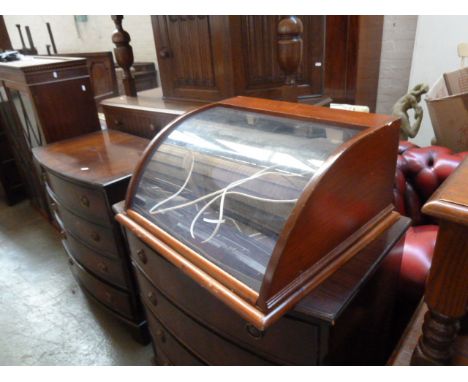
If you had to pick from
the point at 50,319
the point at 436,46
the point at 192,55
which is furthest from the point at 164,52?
the point at 436,46

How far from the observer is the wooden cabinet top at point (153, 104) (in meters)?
1.78

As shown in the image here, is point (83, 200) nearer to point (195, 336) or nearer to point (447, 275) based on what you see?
point (195, 336)

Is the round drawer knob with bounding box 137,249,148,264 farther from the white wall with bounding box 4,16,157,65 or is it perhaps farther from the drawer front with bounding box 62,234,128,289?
the white wall with bounding box 4,16,157,65

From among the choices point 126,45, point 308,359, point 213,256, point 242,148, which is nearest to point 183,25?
point 126,45

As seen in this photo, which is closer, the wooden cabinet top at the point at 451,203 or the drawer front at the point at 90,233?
the wooden cabinet top at the point at 451,203

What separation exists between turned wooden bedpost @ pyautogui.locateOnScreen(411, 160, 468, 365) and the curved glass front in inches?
11.8

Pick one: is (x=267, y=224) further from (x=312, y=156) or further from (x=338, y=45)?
(x=338, y=45)

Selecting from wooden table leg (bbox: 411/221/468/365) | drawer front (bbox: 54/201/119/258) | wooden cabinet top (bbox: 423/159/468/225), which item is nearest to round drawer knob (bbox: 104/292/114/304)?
drawer front (bbox: 54/201/119/258)

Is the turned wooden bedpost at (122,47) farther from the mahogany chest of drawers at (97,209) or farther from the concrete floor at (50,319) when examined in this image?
the concrete floor at (50,319)

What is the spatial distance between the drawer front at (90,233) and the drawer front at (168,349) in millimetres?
429

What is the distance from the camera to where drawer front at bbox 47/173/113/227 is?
5.10ft

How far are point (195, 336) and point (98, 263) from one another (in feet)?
3.07

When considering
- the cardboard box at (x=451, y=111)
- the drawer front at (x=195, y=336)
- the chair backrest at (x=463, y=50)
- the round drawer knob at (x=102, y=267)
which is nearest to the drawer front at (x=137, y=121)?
the round drawer knob at (x=102, y=267)

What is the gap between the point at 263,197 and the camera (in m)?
0.93
